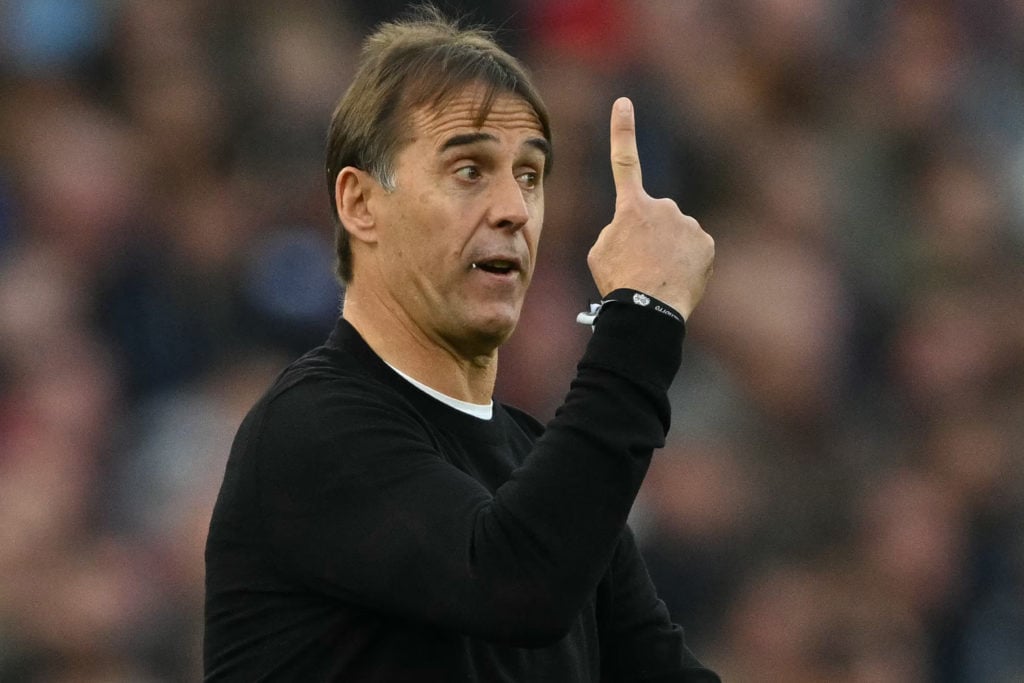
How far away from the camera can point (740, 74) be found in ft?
21.9

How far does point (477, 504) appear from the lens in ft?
7.04

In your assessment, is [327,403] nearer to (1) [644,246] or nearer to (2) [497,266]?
(2) [497,266]

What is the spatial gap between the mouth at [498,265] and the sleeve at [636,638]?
50cm

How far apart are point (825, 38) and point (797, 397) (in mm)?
1663

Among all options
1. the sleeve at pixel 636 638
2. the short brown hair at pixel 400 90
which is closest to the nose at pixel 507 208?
the short brown hair at pixel 400 90

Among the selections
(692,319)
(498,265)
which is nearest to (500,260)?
(498,265)

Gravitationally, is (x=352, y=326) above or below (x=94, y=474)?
above

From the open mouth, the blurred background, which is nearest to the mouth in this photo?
the open mouth

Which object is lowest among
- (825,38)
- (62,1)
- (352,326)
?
(352,326)

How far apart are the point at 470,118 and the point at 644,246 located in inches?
14.2

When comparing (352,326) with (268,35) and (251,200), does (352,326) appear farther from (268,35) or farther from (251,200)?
(268,35)

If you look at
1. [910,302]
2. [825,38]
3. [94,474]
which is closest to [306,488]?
[94,474]

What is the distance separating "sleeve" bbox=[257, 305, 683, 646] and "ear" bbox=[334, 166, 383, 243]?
38cm

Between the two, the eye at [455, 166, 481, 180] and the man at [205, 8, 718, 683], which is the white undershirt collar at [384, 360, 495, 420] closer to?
the man at [205, 8, 718, 683]
